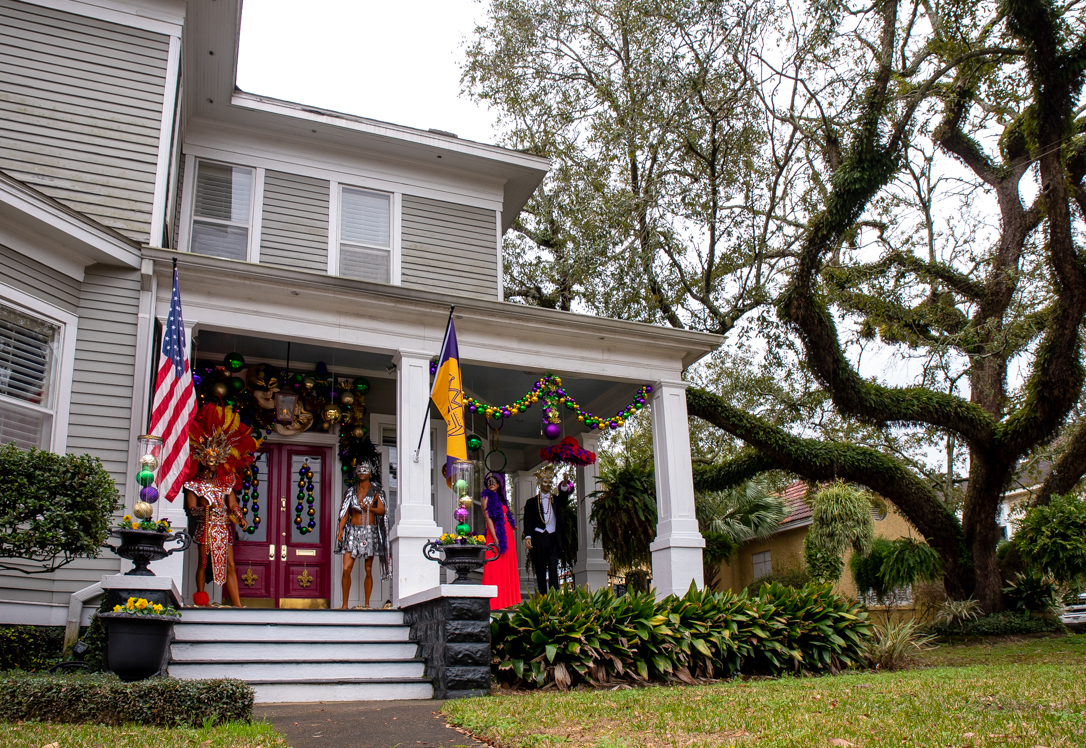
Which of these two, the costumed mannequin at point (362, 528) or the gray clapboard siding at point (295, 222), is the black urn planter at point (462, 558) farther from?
the gray clapboard siding at point (295, 222)

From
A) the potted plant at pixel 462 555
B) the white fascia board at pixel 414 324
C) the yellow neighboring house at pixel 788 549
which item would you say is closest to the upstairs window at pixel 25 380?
the white fascia board at pixel 414 324

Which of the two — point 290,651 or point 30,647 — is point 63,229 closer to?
point 30,647

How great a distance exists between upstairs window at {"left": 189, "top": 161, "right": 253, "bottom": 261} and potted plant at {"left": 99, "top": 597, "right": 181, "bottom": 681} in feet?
21.7

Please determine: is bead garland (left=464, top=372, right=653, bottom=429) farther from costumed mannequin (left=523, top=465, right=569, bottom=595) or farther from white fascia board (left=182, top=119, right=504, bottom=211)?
white fascia board (left=182, top=119, right=504, bottom=211)

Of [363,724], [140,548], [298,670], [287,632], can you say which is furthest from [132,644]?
[287,632]

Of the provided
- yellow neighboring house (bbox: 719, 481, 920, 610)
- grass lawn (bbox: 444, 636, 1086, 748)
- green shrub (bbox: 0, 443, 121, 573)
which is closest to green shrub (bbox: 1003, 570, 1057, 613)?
yellow neighboring house (bbox: 719, 481, 920, 610)

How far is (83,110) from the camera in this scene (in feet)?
30.1

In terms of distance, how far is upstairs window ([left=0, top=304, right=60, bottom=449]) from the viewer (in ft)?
24.4

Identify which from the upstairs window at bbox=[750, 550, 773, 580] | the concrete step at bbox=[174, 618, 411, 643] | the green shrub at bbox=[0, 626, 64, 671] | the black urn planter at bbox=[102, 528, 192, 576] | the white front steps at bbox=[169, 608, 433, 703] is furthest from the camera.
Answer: the upstairs window at bbox=[750, 550, 773, 580]

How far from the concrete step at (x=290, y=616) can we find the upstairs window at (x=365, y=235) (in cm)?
524

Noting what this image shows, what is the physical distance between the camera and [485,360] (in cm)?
1004

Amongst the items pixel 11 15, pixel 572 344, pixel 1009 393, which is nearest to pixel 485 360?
pixel 572 344

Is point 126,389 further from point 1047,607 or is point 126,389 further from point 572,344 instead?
point 1047,607

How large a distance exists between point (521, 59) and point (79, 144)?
415 inches
